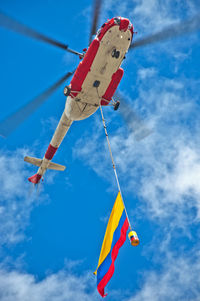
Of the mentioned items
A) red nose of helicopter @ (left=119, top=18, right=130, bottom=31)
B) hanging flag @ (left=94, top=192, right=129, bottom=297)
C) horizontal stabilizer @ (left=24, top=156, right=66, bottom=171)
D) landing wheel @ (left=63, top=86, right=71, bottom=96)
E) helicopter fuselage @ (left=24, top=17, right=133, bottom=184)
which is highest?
horizontal stabilizer @ (left=24, top=156, right=66, bottom=171)

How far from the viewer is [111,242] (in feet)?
31.4

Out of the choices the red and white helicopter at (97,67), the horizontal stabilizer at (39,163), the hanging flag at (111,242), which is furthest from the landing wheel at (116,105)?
the horizontal stabilizer at (39,163)

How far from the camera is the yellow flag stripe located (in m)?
9.50

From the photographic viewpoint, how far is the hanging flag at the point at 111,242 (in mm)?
9086

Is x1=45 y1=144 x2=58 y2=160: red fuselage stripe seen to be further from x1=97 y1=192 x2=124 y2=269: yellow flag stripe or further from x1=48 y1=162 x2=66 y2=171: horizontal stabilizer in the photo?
x1=97 y1=192 x2=124 y2=269: yellow flag stripe

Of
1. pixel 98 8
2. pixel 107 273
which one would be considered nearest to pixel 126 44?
pixel 98 8

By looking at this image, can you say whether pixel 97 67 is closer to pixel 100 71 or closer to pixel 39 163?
pixel 100 71

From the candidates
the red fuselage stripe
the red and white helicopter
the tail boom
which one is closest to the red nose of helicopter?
the red and white helicopter

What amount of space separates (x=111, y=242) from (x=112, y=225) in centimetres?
62

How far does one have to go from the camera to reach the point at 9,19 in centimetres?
952

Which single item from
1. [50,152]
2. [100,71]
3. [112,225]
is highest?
[50,152]

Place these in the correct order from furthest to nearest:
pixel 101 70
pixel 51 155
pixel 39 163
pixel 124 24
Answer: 1. pixel 39 163
2. pixel 51 155
3. pixel 101 70
4. pixel 124 24

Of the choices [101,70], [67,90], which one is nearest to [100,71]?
[101,70]

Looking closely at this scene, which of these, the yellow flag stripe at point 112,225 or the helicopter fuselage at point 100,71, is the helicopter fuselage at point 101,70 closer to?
the helicopter fuselage at point 100,71
